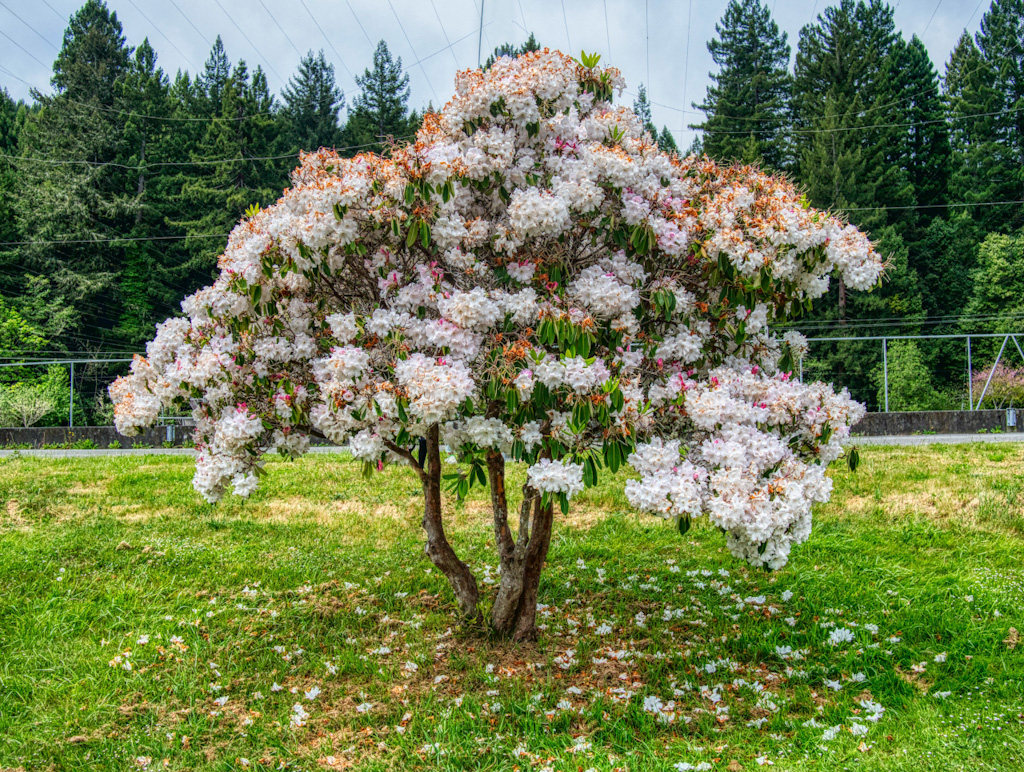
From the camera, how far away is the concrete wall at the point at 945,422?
1460cm

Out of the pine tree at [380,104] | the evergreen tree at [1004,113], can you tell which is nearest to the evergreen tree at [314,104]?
the pine tree at [380,104]

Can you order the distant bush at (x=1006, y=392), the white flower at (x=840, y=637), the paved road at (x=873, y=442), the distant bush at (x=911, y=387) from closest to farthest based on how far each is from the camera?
the white flower at (x=840, y=637) → the paved road at (x=873, y=442) → the distant bush at (x=1006, y=392) → the distant bush at (x=911, y=387)

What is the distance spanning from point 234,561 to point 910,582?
199 inches

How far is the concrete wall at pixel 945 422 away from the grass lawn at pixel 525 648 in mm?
7240

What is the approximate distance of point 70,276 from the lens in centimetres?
2745

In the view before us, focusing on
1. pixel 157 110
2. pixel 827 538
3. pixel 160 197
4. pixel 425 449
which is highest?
pixel 157 110

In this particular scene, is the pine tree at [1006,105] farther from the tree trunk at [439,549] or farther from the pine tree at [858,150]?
the tree trunk at [439,549]

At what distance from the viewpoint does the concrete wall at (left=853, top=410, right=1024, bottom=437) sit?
1460cm

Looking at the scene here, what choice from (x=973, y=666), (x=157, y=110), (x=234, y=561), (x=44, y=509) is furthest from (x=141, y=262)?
(x=973, y=666)

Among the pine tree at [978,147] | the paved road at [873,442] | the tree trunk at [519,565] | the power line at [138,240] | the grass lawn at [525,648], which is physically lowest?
the grass lawn at [525,648]

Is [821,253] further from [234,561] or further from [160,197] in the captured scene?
[160,197]

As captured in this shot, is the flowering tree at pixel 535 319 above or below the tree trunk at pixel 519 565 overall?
above

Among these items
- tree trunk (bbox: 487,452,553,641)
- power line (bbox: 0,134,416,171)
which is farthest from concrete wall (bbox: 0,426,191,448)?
power line (bbox: 0,134,416,171)

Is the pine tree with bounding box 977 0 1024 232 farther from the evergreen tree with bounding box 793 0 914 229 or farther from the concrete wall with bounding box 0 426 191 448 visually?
the concrete wall with bounding box 0 426 191 448
